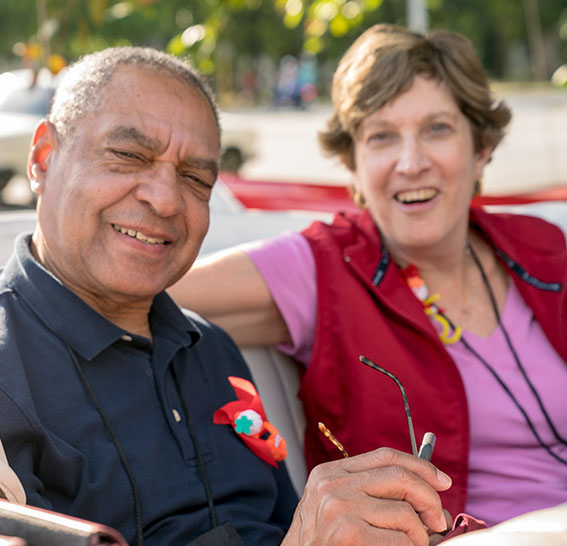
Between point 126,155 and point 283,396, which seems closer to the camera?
point 126,155

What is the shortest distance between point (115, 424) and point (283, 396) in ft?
2.88

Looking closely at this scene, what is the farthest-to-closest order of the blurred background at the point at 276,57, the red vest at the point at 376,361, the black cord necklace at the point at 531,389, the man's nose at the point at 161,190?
the blurred background at the point at 276,57, the black cord necklace at the point at 531,389, the red vest at the point at 376,361, the man's nose at the point at 161,190

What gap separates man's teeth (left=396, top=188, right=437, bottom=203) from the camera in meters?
2.45

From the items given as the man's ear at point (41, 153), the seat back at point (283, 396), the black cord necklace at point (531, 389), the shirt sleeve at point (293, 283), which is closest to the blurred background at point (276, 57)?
the shirt sleeve at point (293, 283)

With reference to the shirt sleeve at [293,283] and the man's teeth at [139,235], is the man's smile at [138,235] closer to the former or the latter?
the man's teeth at [139,235]

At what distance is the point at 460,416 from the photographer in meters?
2.22

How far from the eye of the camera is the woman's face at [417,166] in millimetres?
2443

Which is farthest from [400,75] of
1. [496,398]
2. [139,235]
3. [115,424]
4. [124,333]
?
[115,424]

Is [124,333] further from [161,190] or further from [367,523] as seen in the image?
[367,523]

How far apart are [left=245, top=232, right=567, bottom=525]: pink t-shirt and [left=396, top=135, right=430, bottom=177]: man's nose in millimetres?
346

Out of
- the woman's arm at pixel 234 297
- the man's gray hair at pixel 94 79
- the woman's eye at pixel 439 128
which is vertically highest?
the man's gray hair at pixel 94 79

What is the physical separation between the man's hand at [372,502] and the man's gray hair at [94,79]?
899mm

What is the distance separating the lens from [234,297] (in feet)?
7.48

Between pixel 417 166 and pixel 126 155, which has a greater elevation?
pixel 126 155
